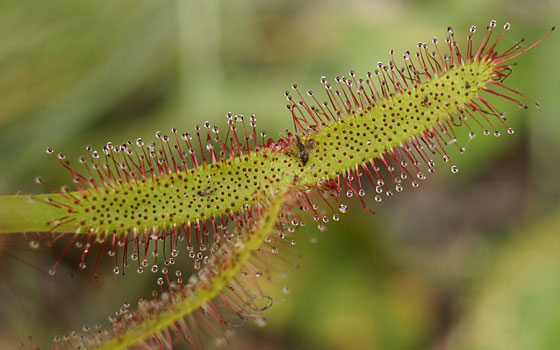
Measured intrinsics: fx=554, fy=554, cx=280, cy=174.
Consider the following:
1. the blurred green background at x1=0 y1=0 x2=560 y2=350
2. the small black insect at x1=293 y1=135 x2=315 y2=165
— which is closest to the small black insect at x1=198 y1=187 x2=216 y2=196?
the small black insect at x1=293 y1=135 x2=315 y2=165

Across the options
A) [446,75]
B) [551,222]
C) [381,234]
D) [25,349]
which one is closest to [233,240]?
[446,75]

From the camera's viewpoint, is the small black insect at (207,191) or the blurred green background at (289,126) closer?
the small black insect at (207,191)

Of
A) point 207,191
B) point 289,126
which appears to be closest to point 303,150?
point 207,191

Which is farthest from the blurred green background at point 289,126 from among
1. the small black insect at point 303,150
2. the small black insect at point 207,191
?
the small black insect at point 303,150

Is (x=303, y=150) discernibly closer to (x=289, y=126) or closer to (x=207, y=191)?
(x=207, y=191)

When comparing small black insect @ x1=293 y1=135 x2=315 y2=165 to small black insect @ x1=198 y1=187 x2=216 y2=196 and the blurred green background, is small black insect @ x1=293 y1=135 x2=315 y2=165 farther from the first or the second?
the blurred green background

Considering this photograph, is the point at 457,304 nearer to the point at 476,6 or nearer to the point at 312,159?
the point at 476,6

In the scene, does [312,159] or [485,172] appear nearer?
[312,159]

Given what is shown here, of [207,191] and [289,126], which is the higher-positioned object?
[289,126]

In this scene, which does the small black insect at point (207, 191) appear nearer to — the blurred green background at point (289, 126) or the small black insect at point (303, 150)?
the small black insect at point (303, 150)
